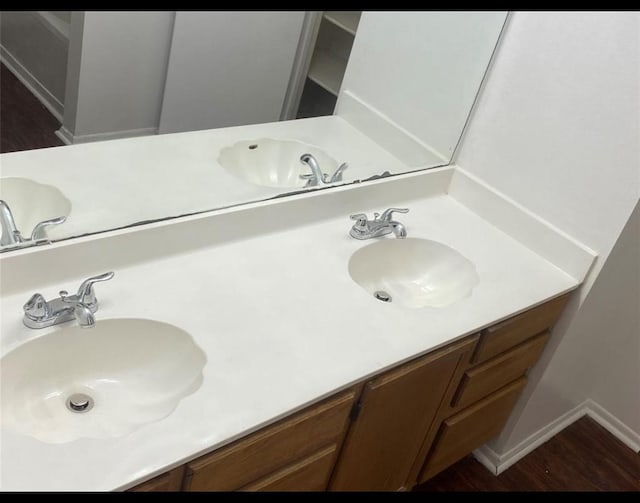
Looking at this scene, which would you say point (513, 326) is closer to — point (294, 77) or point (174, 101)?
point (294, 77)

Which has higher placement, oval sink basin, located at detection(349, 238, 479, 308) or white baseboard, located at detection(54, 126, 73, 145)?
white baseboard, located at detection(54, 126, 73, 145)

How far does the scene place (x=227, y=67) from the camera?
1.46m

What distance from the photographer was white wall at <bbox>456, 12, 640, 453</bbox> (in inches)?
68.3

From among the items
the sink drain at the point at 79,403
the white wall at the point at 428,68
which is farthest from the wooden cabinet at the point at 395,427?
the white wall at the point at 428,68

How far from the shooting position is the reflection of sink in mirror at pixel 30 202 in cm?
133

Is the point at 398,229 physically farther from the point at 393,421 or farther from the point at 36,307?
the point at 36,307

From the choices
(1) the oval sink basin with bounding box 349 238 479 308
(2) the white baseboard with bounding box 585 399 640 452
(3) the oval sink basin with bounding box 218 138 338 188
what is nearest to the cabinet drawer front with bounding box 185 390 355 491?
(1) the oval sink basin with bounding box 349 238 479 308

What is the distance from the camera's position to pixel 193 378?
1.32 metres

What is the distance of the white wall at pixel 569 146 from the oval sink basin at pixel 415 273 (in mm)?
303

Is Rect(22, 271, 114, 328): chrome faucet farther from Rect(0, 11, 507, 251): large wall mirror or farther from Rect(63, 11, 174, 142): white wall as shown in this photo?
Rect(63, 11, 174, 142): white wall

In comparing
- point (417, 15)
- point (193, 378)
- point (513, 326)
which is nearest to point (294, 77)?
point (417, 15)

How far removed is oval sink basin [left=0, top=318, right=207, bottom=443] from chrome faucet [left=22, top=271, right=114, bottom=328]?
0.02 m

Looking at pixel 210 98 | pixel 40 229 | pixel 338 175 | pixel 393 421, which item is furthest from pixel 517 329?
pixel 40 229

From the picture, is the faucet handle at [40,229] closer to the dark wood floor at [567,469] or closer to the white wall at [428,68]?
the white wall at [428,68]
